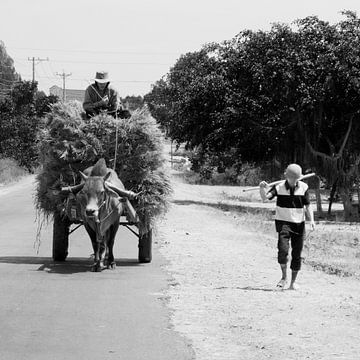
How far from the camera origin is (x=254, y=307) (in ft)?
34.1

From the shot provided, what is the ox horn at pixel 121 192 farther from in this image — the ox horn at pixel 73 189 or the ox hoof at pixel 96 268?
the ox hoof at pixel 96 268

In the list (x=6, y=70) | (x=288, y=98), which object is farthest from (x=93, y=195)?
(x=6, y=70)

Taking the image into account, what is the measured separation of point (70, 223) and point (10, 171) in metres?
38.0

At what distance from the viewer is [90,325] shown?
9016 mm

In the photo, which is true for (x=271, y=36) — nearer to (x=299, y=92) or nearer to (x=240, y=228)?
(x=299, y=92)

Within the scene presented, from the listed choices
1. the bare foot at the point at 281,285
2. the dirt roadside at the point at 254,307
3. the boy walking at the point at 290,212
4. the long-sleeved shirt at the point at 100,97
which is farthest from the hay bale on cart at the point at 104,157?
the bare foot at the point at 281,285

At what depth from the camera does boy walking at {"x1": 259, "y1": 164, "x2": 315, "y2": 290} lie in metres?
11.9

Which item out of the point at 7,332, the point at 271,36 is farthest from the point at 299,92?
the point at 7,332

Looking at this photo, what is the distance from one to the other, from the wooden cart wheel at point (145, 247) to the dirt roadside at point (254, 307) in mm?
456

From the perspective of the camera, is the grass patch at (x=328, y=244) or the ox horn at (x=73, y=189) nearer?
the ox horn at (x=73, y=189)

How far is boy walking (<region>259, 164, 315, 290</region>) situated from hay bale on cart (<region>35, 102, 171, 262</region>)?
9.69 feet

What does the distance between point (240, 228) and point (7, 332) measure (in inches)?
686

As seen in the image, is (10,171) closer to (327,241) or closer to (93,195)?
(327,241)

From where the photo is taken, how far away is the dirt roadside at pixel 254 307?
816 centimetres
